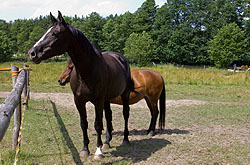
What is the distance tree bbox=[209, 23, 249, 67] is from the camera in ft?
138

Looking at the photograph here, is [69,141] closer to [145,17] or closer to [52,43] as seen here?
[52,43]

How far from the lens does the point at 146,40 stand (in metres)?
46.1

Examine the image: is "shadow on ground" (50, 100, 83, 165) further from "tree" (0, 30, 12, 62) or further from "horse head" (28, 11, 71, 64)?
"tree" (0, 30, 12, 62)

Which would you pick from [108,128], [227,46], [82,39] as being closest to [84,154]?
[108,128]

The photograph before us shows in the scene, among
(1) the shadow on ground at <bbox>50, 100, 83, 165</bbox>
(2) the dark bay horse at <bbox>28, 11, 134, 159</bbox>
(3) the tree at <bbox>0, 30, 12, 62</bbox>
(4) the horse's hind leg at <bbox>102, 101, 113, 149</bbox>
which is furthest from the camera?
(3) the tree at <bbox>0, 30, 12, 62</bbox>

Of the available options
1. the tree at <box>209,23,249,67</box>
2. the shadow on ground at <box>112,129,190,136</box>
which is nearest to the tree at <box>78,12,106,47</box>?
the tree at <box>209,23,249,67</box>

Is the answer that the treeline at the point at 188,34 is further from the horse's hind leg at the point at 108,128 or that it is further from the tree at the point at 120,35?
the horse's hind leg at the point at 108,128

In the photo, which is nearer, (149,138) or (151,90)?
(149,138)

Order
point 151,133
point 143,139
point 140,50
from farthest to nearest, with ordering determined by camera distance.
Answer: point 140,50, point 151,133, point 143,139

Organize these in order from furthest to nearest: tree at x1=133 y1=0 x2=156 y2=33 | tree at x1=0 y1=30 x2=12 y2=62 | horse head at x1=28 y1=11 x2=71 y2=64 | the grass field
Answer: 1. tree at x1=133 y1=0 x2=156 y2=33
2. tree at x1=0 y1=30 x2=12 y2=62
3. the grass field
4. horse head at x1=28 y1=11 x2=71 y2=64

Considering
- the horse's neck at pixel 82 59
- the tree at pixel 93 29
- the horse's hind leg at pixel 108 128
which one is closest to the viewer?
the horse's neck at pixel 82 59

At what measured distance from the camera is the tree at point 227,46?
42.0 meters

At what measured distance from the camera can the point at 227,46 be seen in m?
42.3

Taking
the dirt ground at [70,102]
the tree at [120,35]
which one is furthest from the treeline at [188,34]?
the dirt ground at [70,102]
